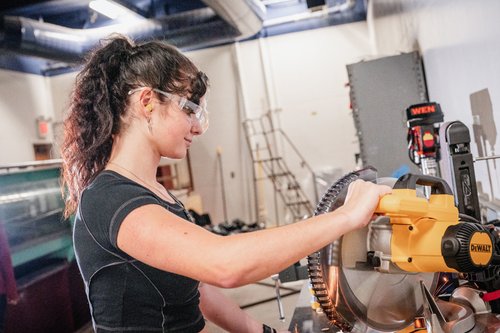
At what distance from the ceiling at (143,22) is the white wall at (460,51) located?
8.39 ft

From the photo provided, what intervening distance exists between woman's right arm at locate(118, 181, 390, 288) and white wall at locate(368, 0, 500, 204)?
4.09ft

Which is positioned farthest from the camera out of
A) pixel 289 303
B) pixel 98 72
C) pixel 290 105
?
pixel 290 105

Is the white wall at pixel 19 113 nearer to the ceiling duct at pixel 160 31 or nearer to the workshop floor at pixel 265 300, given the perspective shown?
the ceiling duct at pixel 160 31

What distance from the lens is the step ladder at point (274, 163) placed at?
27.9 ft

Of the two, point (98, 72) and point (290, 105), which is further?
point (290, 105)

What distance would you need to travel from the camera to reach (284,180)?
28.3 ft

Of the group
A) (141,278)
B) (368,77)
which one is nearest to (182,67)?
(141,278)

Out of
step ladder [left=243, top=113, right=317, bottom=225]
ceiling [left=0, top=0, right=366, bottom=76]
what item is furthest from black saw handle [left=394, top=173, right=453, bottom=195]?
step ladder [left=243, top=113, right=317, bottom=225]

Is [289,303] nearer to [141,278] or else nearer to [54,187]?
[54,187]

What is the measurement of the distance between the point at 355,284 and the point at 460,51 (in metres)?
1.71

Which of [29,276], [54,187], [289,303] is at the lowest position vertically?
[289,303]

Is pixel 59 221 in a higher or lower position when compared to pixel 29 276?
higher

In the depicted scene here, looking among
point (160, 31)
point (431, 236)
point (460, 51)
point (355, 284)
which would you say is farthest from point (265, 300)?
point (160, 31)

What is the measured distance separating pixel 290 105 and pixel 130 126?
7656 mm
